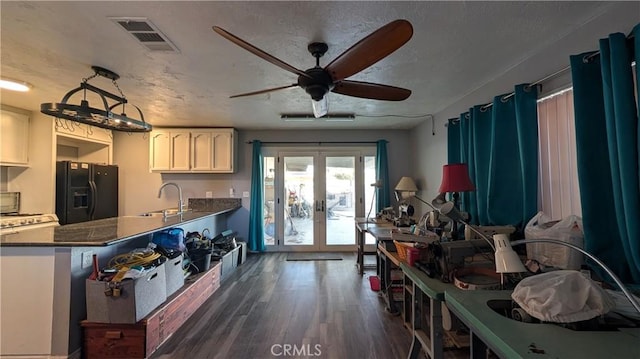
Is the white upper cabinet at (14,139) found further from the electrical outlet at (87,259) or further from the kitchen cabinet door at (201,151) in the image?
the electrical outlet at (87,259)

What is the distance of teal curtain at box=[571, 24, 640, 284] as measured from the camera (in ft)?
4.81

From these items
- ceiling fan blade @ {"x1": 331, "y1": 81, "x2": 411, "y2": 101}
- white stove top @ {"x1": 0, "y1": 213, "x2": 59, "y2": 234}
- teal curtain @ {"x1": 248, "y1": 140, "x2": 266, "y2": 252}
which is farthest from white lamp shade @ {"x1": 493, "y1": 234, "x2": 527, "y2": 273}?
white stove top @ {"x1": 0, "y1": 213, "x2": 59, "y2": 234}

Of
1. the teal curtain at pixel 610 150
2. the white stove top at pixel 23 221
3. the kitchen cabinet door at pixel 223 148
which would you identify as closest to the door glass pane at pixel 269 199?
the kitchen cabinet door at pixel 223 148

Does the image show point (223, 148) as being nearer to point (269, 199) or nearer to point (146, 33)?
point (269, 199)

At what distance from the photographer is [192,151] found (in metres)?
4.99

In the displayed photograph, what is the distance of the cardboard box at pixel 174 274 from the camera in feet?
8.30

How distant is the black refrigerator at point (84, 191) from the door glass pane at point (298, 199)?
10.2 feet

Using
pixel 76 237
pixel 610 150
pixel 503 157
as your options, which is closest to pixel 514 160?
pixel 503 157

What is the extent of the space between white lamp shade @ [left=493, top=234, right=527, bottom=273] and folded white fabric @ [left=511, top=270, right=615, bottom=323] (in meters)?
0.16

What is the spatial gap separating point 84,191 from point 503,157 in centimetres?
574

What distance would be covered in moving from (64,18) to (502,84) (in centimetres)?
365

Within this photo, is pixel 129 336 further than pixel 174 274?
No

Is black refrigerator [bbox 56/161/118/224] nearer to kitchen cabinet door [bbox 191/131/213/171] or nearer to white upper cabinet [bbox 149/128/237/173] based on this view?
white upper cabinet [bbox 149/128/237/173]

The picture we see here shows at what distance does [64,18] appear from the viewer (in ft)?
5.91
